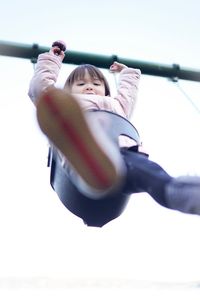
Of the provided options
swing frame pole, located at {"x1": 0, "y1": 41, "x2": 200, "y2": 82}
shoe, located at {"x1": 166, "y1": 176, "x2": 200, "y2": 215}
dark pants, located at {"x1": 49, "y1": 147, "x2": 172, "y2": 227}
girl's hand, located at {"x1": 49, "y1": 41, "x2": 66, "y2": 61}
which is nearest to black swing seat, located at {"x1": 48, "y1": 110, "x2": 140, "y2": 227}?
dark pants, located at {"x1": 49, "y1": 147, "x2": 172, "y2": 227}

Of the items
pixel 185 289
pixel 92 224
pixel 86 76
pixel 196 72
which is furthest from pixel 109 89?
pixel 185 289

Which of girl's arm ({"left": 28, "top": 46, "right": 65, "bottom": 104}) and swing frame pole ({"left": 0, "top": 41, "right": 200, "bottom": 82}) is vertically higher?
swing frame pole ({"left": 0, "top": 41, "right": 200, "bottom": 82})

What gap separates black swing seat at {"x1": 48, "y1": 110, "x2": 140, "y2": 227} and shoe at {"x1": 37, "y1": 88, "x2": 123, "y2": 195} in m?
0.34

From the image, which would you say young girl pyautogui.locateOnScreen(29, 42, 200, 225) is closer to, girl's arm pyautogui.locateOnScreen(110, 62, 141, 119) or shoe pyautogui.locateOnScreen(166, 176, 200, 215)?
shoe pyautogui.locateOnScreen(166, 176, 200, 215)

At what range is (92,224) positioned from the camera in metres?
2.11

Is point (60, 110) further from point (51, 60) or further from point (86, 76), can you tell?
point (51, 60)

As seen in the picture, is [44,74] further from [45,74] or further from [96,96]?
[96,96]

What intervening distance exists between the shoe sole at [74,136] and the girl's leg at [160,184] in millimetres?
223

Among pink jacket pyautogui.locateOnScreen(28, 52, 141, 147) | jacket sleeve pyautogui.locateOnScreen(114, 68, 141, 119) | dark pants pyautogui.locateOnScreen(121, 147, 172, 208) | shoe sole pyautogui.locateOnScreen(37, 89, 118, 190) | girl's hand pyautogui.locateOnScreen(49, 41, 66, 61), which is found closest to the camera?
shoe sole pyautogui.locateOnScreen(37, 89, 118, 190)

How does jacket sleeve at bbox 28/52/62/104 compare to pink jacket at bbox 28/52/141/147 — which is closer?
pink jacket at bbox 28/52/141/147

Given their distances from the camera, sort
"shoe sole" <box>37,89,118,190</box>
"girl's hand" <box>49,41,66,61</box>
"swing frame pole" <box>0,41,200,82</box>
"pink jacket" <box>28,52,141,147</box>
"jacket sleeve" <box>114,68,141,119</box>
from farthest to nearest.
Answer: "swing frame pole" <box>0,41,200,82</box> → "girl's hand" <box>49,41,66,61</box> → "jacket sleeve" <box>114,68,141,119</box> → "pink jacket" <box>28,52,141,147</box> → "shoe sole" <box>37,89,118,190</box>

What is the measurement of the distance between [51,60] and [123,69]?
497 millimetres

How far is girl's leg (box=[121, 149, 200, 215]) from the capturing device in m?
1.59

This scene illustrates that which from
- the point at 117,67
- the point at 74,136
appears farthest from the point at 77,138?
the point at 117,67
